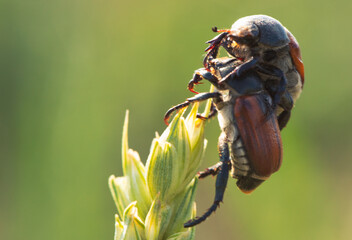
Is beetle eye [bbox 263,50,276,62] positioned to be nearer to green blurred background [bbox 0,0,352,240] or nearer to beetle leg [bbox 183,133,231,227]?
beetle leg [bbox 183,133,231,227]

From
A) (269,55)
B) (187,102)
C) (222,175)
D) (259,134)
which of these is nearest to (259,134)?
(259,134)

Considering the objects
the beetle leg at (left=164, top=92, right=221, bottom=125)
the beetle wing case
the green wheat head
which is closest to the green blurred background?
the green wheat head

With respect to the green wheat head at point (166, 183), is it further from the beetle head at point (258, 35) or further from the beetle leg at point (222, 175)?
the beetle head at point (258, 35)

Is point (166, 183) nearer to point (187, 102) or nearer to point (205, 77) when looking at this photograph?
point (187, 102)

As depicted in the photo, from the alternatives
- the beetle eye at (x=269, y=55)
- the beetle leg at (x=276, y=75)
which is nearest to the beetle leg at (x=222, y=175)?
the beetle leg at (x=276, y=75)

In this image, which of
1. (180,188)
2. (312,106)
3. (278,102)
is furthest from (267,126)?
(312,106)

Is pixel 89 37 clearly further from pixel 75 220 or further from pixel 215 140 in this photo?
pixel 75 220

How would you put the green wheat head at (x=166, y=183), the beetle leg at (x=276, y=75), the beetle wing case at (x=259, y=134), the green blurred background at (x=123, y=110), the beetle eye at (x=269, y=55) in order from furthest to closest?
the green blurred background at (x=123, y=110)
the beetle eye at (x=269, y=55)
the beetle leg at (x=276, y=75)
the beetle wing case at (x=259, y=134)
the green wheat head at (x=166, y=183)
